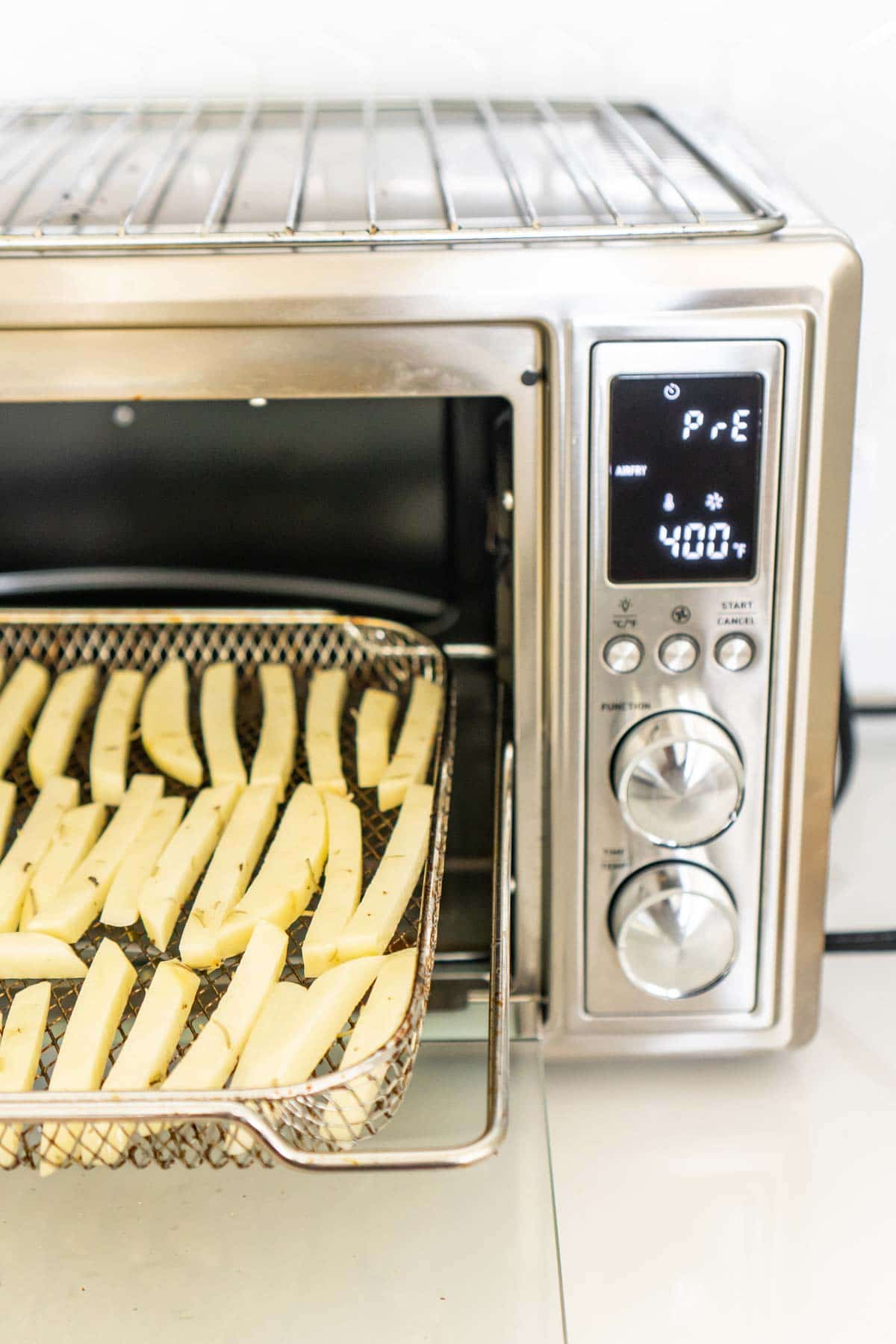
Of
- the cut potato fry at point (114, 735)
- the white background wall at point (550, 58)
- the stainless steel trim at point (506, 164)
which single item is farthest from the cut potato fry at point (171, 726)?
the white background wall at point (550, 58)

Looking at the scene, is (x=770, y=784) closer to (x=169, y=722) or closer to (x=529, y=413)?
(x=529, y=413)

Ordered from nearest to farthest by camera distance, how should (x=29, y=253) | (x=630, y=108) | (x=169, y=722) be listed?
1. (x=29, y=253)
2. (x=169, y=722)
3. (x=630, y=108)

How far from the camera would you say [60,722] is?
863 mm

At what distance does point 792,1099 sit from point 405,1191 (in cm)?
27

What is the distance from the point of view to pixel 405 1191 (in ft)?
2.22

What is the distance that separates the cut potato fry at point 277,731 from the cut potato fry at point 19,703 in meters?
0.17

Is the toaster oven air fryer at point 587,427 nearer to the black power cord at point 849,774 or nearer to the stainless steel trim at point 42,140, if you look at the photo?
the stainless steel trim at point 42,140

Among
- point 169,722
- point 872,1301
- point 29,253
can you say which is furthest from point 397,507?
point 872,1301

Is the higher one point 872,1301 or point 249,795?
point 249,795

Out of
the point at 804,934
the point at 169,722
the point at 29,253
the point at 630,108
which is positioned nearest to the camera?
the point at 29,253

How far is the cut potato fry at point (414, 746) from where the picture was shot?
0.78m

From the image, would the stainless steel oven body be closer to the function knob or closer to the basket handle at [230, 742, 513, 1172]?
the function knob

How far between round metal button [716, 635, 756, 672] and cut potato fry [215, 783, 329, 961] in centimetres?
26

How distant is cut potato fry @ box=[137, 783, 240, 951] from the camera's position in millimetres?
672
